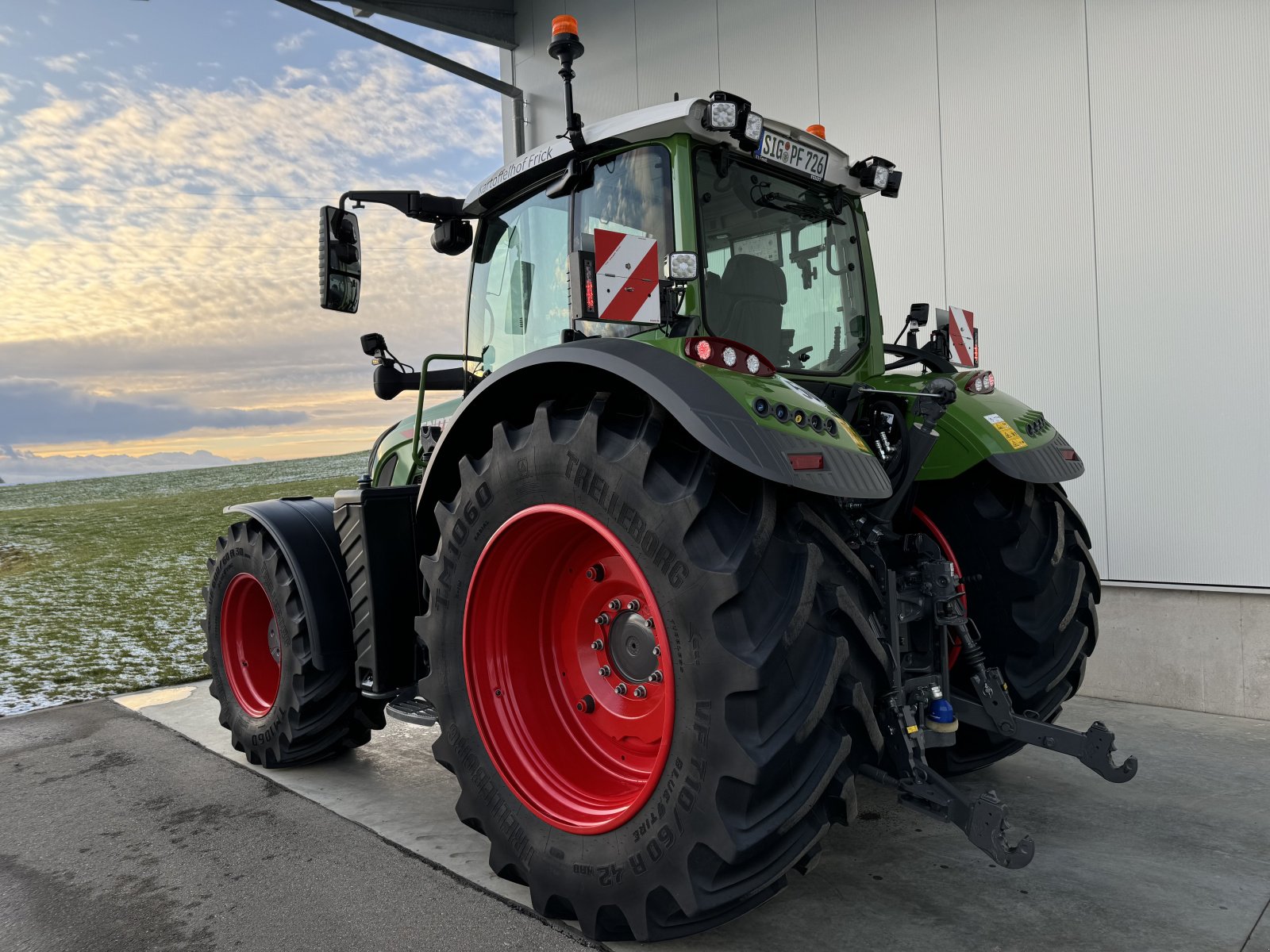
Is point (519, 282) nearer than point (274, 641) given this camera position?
Yes

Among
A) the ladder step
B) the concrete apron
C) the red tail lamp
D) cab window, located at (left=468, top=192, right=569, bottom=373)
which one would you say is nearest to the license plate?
cab window, located at (left=468, top=192, right=569, bottom=373)

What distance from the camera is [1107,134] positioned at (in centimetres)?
471

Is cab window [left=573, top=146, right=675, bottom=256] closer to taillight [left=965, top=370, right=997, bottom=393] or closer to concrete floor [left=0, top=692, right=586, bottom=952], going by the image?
taillight [left=965, top=370, right=997, bottom=393]

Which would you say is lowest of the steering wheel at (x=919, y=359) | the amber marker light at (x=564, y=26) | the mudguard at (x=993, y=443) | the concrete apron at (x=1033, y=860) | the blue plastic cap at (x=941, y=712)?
the concrete apron at (x=1033, y=860)

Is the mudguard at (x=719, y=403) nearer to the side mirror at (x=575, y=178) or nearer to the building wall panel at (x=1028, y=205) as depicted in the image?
the side mirror at (x=575, y=178)

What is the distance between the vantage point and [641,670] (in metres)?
2.44

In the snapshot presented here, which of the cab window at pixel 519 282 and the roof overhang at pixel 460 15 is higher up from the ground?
the roof overhang at pixel 460 15

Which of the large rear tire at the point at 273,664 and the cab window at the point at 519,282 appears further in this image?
the large rear tire at the point at 273,664

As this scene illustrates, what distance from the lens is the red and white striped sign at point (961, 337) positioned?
11.7 feet

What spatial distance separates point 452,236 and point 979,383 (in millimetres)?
2052

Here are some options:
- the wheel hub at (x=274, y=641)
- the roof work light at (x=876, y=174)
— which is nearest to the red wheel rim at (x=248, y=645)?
the wheel hub at (x=274, y=641)

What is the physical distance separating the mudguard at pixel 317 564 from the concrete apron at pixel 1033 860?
580 mm

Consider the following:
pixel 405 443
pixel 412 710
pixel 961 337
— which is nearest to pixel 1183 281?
pixel 961 337

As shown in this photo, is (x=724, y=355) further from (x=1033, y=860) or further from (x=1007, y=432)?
(x=1033, y=860)
